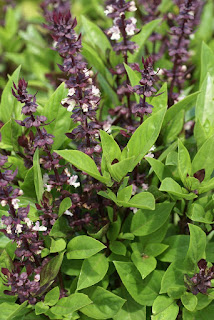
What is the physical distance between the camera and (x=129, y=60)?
86.7 inches

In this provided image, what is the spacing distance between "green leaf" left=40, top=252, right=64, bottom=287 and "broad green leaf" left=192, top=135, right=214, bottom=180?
68cm

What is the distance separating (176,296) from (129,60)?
124cm

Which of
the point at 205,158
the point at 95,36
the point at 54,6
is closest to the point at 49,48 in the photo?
the point at 95,36

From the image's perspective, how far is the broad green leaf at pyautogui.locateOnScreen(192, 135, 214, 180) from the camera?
1.65m

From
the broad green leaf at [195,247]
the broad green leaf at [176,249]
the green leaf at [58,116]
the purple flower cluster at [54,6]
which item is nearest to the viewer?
the broad green leaf at [195,247]

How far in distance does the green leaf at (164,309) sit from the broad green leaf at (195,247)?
0.54 ft

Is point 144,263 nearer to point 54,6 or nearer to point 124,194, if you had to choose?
point 124,194

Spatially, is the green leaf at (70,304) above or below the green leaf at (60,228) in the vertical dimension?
below

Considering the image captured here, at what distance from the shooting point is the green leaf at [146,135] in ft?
4.92

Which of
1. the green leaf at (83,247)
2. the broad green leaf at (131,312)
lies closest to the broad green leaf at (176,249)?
the broad green leaf at (131,312)

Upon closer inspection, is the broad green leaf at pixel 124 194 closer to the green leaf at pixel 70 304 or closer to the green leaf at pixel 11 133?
the green leaf at pixel 70 304

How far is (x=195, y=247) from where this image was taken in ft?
5.22

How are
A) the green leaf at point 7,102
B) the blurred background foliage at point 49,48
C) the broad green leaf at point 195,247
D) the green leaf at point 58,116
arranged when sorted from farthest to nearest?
the blurred background foliage at point 49,48 < the green leaf at point 7,102 < the green leaf at point 58,116 < the broad green leaf at point 195,247

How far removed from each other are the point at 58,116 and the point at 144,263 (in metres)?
0.78
